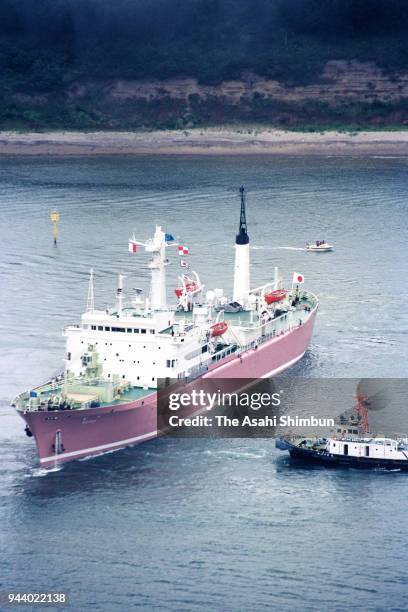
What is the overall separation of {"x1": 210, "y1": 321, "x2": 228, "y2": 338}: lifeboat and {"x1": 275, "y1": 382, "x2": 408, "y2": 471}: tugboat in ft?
27.3

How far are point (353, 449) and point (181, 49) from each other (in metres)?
117

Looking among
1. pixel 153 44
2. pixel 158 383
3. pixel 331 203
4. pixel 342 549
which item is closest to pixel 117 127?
pixel 153 44

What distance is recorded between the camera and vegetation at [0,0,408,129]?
150375 mm

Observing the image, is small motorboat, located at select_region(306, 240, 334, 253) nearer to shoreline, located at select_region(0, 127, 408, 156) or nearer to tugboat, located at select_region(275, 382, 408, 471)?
tugboat, located at select_region(275, 382, 408, 471)

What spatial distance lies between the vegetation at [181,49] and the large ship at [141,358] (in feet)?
285

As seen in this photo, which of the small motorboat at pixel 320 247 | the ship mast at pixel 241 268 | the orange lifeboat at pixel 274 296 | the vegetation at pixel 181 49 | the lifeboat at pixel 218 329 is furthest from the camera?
the vegetation at pixel 181 49

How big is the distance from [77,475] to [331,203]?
2455 inches

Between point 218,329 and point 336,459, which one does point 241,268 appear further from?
point 336,459

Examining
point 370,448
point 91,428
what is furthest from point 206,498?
point 370,448

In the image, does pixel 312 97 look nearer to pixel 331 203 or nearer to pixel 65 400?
pixel 331 203

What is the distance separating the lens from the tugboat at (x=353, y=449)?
161 feet

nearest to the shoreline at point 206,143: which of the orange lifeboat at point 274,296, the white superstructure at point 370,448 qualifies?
the orange lifeboat at point 274,296

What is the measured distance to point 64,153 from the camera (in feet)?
463

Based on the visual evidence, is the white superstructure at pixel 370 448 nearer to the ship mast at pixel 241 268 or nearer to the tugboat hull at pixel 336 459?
the tugboat hull at pixel 336 459
